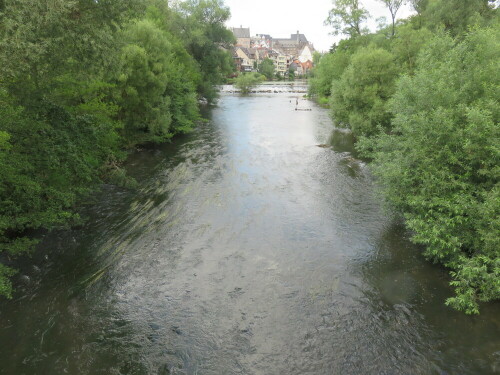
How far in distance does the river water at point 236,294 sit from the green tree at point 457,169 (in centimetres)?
171

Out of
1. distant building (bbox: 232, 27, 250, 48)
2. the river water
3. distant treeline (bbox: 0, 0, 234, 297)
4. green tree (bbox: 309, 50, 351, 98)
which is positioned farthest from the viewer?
distant building (bbox: 232, 27, 250, 48)

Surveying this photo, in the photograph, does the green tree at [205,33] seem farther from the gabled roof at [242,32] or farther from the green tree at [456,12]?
the gabled roof at [242,32]

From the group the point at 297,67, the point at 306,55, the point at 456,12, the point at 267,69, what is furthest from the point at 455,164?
the point at 306,55

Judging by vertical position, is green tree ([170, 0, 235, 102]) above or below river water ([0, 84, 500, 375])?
above

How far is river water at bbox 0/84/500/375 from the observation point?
966cm

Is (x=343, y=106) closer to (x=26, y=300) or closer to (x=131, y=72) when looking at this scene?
(x=131, y=72)

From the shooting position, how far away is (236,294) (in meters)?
12.4

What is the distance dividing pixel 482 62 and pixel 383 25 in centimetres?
3579

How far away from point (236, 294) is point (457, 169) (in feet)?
30.6

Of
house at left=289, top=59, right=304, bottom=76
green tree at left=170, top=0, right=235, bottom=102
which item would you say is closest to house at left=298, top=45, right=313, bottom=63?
house at left=289, top=59, right=304, bottom=76

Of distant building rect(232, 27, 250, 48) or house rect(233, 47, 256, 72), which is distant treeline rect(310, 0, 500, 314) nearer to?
house rect(233, 47, 256, 72)

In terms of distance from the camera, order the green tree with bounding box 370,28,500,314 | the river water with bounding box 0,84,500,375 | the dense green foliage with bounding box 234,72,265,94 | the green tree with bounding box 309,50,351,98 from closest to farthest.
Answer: the river water with bounding box 0,84,500,375 → the green tree with bounding box 370,28,500,314 → the green tree with bounding box 309,50,351,98 → the dense green foliage with bounding box 234,72,265,94

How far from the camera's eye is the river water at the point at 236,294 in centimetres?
966

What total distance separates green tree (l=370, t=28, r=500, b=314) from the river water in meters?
1.71
